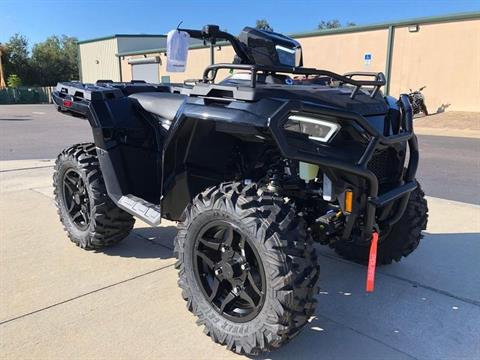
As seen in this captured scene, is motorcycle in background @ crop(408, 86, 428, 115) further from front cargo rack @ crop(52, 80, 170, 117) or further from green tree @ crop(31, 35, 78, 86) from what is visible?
green tree @ crop(31, 35, 78, 86)

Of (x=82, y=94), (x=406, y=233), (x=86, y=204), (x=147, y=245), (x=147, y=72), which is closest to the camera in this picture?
(x=406, y=233)

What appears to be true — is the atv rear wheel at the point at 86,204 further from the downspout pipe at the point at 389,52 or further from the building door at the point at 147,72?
the building door at the point at 147,72

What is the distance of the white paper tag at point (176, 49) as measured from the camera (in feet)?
10.7

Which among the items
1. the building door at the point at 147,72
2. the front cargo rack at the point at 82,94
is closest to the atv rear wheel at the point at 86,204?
the front cargo rack at the point at 82,94

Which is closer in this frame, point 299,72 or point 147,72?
point 299,72

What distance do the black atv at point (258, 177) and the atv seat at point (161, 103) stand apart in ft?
0.05

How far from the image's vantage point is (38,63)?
2386 inches

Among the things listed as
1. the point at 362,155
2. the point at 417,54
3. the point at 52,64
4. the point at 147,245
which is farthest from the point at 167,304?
the point at 52,64

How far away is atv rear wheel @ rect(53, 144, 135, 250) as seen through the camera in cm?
365

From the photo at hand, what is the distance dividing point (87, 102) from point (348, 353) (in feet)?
8.46

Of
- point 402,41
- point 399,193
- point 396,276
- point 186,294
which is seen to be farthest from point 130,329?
point 402,41

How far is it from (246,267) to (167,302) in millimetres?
877

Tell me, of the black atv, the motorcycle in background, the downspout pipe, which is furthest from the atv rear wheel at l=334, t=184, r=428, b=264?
the downspout pipe

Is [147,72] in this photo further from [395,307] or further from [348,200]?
[348,200]
